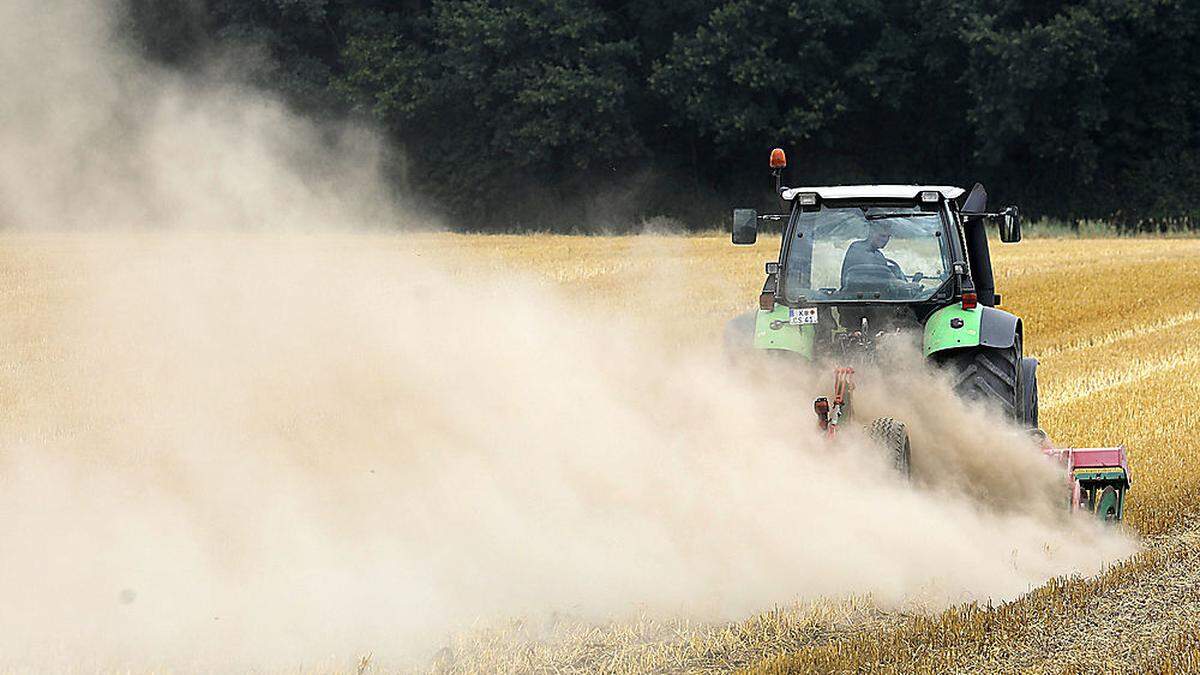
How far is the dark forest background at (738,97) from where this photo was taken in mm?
34000

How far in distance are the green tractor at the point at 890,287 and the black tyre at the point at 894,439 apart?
733 mm

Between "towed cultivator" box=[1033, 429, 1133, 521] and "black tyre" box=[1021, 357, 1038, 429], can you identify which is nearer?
"towed cultivator" box=[1033, 429, 1133, 521]

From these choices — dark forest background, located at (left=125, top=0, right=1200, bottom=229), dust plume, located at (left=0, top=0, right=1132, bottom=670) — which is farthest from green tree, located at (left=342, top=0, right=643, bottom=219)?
dust plume, located at (left=0, top=0, right=1132, bottom=670)

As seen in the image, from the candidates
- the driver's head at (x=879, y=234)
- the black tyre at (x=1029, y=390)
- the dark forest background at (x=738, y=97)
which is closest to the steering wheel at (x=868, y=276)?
the driver's head at (x=879, y=234)

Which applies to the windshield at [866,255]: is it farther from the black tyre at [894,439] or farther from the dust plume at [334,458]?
the black tyre at [894,439]

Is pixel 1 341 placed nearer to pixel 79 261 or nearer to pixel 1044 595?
pixel 79 261

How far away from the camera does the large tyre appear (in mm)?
7363

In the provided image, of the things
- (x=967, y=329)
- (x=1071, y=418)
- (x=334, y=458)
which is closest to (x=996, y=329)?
(x=967, y=329)

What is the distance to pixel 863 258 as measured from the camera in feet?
25.8

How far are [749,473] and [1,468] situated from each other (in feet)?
14.1

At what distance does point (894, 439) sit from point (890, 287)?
1336 mm

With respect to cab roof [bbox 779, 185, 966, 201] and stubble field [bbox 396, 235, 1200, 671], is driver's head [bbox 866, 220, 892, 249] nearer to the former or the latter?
cab roof [bbox 779, 185, 966, 201]

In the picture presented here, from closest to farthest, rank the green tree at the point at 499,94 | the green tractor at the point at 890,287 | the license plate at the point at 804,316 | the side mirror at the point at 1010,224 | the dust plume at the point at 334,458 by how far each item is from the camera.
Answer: the dust plume at the point at 334,458, the license plate at the point at 804,316, the green tractor at the point at 890,287, the side mirror at the point at 1010,224, the green tree at the point at 499,94

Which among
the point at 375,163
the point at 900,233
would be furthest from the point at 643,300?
the point at 375,163
